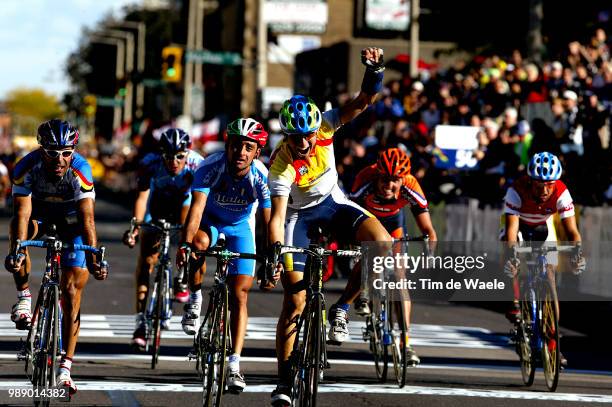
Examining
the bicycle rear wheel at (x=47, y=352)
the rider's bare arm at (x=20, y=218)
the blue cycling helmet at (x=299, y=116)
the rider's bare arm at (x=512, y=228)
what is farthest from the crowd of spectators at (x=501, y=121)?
the bicycle rear wheel at (x=47, y=352)

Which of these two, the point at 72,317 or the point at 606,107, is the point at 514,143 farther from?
the point at 72,317

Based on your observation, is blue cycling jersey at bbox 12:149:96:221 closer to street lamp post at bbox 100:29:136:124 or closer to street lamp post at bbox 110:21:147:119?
street lamp post at bbox 110:21:147:119

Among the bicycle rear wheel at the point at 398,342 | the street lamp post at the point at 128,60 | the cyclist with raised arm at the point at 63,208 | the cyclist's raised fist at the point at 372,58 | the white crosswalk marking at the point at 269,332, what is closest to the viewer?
the cyclist with raised arm at the point at 63,208

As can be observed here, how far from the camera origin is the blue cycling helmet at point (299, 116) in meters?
9.63

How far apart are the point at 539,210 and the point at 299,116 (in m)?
3.71

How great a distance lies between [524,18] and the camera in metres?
35.6

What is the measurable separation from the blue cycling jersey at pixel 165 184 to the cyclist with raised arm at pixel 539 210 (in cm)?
302

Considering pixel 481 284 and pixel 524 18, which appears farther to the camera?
pixel 524 18

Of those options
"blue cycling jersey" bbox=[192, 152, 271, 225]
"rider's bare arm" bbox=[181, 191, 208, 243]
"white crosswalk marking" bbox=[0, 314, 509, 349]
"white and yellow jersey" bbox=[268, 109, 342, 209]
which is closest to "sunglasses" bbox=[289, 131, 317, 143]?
"white and yellow jersey" bbox=[268, 109, 342, 209]

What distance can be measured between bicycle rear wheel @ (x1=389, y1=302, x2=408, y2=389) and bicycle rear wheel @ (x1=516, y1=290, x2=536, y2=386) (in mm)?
1076

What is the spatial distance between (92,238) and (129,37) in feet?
258

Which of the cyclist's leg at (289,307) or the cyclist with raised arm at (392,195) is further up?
the cyclist with raised arm at (392,195)

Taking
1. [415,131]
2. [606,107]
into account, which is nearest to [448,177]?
[415,131]

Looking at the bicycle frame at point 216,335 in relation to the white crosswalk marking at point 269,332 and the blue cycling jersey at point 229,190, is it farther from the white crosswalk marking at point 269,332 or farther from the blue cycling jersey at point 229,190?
the white crosswalk marking at point 269,332
